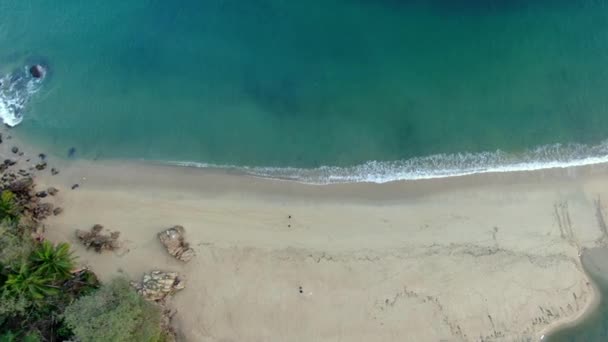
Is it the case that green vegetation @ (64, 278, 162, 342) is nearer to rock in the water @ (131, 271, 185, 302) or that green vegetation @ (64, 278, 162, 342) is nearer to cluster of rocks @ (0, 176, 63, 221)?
rock in the water @ (131, 271, 185, 302)

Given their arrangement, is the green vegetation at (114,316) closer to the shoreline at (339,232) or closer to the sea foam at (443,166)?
the shoreline at (339,232)

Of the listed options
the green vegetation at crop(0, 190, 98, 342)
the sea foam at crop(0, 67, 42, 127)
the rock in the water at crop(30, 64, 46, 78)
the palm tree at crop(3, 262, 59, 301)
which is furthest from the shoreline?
the rock in the water at crop(30, 64, 46, 78)

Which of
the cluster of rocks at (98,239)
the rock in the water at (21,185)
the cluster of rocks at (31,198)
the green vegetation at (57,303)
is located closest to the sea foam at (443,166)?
the cluster of rocks at (98,239)

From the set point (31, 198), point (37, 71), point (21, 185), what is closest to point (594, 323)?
point (31, 198)

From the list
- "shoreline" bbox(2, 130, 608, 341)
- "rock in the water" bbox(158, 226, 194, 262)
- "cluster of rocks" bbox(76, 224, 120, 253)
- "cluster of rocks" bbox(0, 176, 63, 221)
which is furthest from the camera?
"cluster of rocks" bbox(0, 176, 63, 221)

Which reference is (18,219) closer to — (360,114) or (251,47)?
(251,47)

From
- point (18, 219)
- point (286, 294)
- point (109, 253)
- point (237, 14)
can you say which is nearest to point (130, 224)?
point (109, 253)
